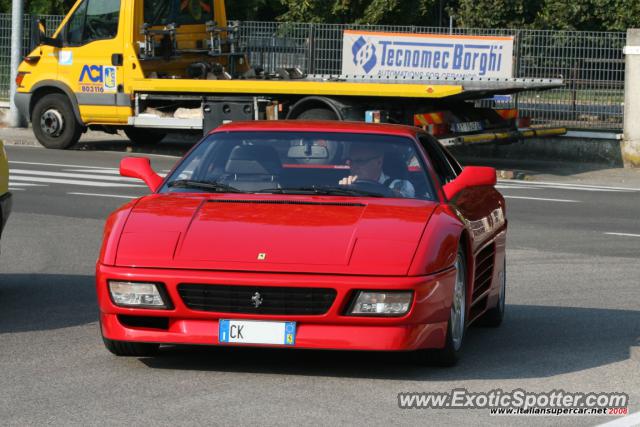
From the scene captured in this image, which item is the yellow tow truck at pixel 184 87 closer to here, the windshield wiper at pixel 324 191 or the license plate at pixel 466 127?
the license plate at pixel 466 127

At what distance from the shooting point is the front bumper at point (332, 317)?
268 inches

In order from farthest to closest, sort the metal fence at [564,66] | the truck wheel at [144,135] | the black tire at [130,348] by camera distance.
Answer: the truck wheel at [144,135]
the metal fence at [564,66]
the black tire at [130,348]

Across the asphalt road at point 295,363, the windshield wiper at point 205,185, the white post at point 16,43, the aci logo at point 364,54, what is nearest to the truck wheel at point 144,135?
the white post at point 16,43

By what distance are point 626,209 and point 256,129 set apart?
9.74 metres

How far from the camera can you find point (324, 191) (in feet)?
25.8

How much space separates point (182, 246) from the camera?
704 centimetres

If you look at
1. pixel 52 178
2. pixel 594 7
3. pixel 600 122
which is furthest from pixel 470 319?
pixel 594 7

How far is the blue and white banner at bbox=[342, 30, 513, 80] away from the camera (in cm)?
2331

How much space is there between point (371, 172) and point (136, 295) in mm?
1689

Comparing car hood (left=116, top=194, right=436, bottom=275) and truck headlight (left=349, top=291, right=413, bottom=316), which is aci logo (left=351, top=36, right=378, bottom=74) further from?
truck headlight (left=349, top=291, right=413, bottom=316)

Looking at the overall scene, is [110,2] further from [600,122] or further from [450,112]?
[600,122]

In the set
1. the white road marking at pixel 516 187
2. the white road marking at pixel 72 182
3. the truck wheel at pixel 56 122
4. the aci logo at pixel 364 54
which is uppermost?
the aci logo at pixel 364 54

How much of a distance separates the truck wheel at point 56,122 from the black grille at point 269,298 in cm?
1741

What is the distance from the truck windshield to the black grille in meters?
15.9
